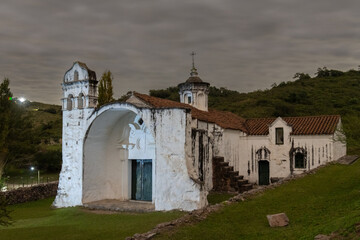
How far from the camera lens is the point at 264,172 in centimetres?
2122

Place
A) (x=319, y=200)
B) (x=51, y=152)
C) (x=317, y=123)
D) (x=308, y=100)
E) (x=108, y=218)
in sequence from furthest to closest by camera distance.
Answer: (x=308, y=100)
(x=51, y=152)
(x=317, y=123)
(x=108, y=218)
(x=319, y=200)

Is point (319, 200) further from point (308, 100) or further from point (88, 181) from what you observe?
point (308, 100)

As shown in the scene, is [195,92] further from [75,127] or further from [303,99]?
[303,99]

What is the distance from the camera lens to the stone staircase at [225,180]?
18.0 m

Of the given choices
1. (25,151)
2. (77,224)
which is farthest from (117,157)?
(25,151)

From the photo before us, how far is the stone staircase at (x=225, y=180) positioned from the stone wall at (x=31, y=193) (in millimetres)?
10777

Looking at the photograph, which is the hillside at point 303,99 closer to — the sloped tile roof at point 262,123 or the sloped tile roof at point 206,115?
the sloped tile roof at point 262,123

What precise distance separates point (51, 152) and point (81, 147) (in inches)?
745

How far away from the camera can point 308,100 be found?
46875mm

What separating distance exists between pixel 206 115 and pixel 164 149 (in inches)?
242

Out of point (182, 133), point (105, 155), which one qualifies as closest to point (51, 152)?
point (105, 155)

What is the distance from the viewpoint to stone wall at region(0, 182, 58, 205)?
736 inches

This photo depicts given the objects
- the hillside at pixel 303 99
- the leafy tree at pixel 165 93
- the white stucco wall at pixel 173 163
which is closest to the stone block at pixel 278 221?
the white stucco wall at pixel 173 163

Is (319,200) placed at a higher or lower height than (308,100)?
lower
